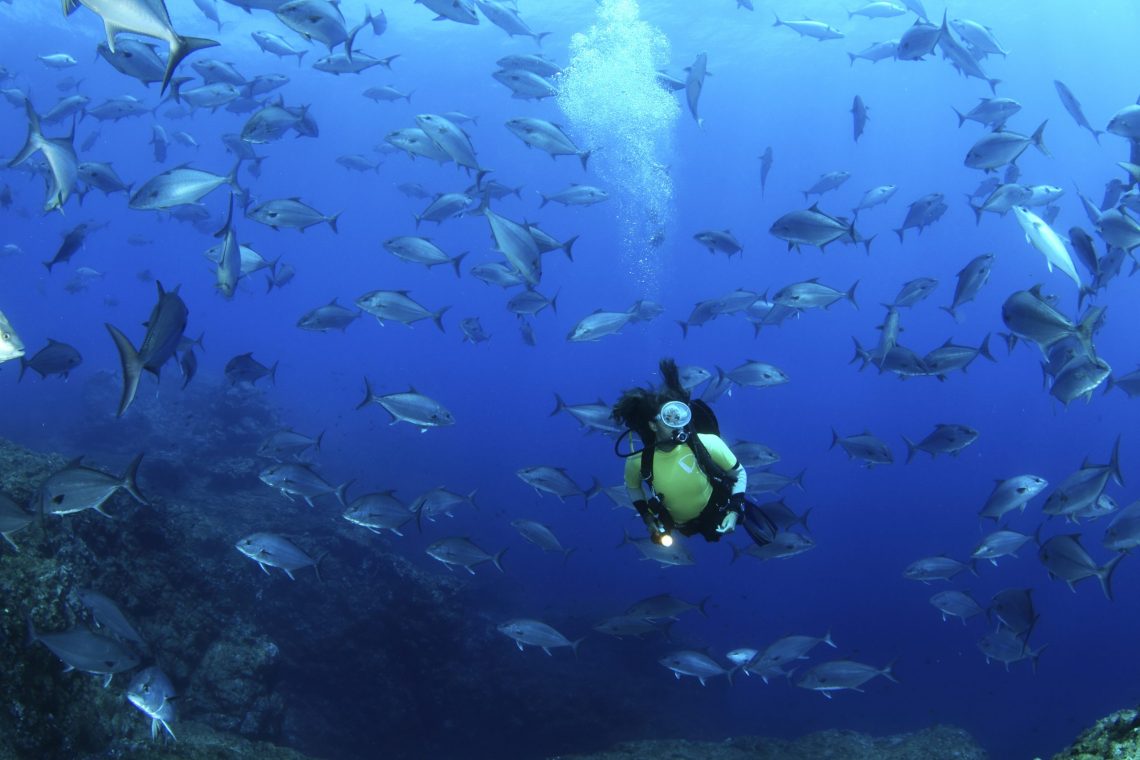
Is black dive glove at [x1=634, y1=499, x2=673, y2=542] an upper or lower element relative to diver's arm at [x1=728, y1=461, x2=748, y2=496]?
lower

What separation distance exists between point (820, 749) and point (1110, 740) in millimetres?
5915

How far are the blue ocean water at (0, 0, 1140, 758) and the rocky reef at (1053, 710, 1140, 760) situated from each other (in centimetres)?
568

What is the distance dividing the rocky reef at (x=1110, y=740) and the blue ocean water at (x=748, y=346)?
18.6 ft

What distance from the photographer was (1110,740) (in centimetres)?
211

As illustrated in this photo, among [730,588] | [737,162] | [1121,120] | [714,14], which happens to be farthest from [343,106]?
[1121,120]

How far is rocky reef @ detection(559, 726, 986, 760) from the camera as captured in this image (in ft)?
20.5

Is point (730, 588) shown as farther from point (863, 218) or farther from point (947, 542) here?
point (863, 218)

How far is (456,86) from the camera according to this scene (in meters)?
46.8

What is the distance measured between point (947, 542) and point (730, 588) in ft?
39.2

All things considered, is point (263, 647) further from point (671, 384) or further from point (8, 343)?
point (671, 384)

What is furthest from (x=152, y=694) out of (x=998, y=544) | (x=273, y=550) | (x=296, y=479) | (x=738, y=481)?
(x=998, y=544)

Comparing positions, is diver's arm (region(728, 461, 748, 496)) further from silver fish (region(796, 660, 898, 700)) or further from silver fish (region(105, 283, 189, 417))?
silver fish (region(796, 660, 898, 700))

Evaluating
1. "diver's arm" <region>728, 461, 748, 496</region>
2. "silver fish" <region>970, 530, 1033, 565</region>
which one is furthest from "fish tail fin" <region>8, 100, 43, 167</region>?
"silver fish" <region>970, 530, 1033, 565</region>

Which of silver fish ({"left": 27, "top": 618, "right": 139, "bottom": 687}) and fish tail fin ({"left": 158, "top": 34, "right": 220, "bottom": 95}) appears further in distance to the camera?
silver fish ({"left": 27, "top": 618, "right": 139, "bottom": 687})
